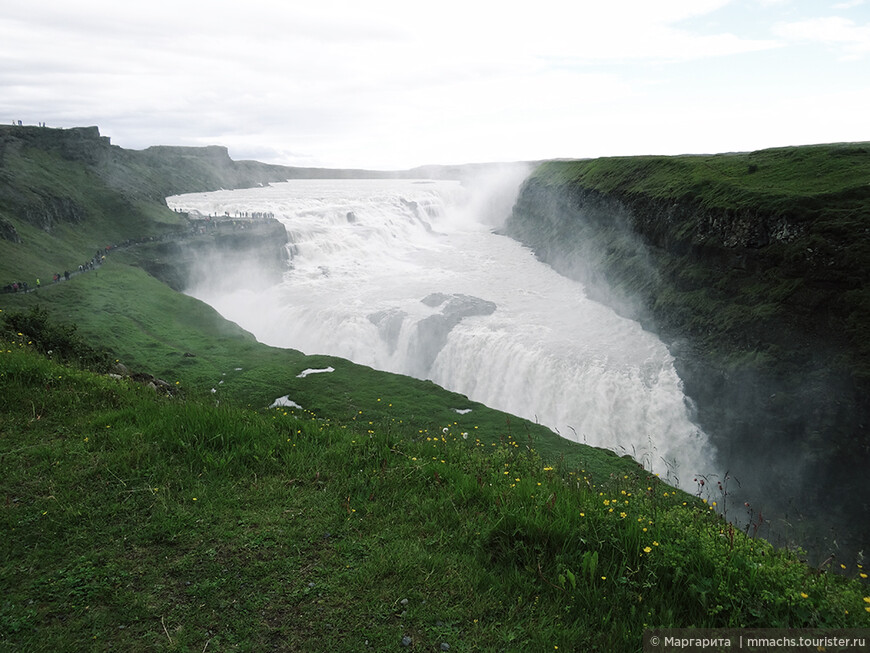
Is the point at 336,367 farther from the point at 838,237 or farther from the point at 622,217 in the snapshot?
the point at 622,217

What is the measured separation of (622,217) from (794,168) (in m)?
13.7

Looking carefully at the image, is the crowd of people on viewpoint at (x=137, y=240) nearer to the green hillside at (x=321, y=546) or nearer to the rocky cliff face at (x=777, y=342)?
the green hillside at (x=321, y=546)

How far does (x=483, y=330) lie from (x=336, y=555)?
31.5m

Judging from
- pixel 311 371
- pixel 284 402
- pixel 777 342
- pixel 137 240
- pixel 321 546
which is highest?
pixel 137 240

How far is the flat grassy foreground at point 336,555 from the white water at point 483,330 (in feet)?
51.5

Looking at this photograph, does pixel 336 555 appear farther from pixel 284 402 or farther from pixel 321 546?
pixel 284 402

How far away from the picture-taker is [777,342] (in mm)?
24250

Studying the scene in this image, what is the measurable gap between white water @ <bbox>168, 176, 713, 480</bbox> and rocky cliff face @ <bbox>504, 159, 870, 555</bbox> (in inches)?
82.3

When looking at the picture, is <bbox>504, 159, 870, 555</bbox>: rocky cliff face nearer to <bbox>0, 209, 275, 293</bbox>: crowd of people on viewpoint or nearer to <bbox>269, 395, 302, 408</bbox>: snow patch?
<bbox>269, 395, 302, 408</bbox>: snow patch

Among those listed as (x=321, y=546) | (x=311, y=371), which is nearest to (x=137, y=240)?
(x=311, y=371)

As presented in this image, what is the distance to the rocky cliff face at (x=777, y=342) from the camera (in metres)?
19.9

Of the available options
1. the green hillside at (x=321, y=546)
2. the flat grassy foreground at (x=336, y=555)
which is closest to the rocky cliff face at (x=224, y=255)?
the green hillside at (x=321, y=546)

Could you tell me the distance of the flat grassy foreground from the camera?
3.85m

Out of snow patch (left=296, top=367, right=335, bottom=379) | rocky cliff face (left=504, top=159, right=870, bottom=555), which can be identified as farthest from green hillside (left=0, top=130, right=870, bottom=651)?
snow patch (left=296, top=367, right=335, bottom=379)
